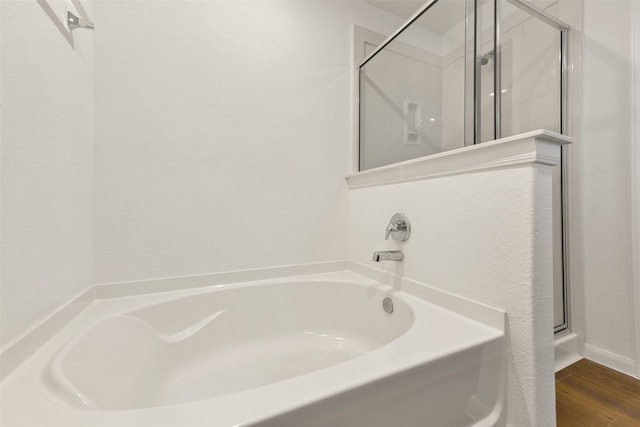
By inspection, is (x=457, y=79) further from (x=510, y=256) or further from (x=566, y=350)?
(x=566, y=350)

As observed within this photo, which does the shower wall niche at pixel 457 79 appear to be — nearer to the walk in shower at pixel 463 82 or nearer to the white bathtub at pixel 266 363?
the walk in shower at pixel 463 82

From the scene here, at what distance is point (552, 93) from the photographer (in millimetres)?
1426

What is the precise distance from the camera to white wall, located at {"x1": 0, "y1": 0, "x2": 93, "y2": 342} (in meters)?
0.61

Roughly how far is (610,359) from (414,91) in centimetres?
168

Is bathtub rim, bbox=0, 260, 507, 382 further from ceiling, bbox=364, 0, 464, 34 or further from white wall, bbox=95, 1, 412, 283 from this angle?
ceiling, bbox=364, 0, 464, 34

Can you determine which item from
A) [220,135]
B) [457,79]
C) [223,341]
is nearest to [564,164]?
[457,79]

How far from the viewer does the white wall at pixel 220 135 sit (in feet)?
3.66

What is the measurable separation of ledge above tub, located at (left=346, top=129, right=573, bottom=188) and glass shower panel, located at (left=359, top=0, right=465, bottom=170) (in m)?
0.25

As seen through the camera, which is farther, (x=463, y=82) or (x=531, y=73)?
(x=531, y=73)

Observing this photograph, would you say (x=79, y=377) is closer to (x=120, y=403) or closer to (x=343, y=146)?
(x=120, y=403)

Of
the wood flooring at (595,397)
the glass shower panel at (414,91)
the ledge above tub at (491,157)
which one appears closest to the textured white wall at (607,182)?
the wood flooring at (595,397)

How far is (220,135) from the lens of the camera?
4.23 ft

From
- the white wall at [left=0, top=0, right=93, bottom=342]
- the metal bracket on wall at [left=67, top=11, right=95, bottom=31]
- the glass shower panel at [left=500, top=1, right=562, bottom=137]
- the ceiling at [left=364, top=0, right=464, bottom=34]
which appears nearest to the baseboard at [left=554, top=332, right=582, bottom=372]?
the glass shower panel at [left=500, top=1, right=562, bottom=137]

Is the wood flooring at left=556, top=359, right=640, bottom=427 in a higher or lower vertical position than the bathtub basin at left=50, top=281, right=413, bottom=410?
lower
